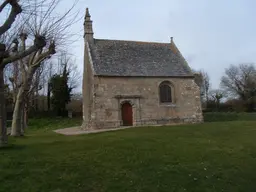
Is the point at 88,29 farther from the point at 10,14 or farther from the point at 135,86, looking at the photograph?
the point at 10,14

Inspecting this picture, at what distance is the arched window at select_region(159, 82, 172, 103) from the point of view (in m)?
26.0

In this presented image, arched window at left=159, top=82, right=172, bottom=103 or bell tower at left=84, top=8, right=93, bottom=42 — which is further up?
bell tower at left=84, top=8, right=93, bottom=42

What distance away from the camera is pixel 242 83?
52469mm

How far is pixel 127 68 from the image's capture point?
993 inches

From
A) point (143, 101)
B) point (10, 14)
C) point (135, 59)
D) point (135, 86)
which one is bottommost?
point (143, 101)

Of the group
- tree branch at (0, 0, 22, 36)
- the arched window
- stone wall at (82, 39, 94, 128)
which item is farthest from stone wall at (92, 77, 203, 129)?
tree branch at (0, 0, 22, 36)

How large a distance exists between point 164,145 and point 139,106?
12889 millimetres

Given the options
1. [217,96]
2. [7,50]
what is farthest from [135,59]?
[217,96]

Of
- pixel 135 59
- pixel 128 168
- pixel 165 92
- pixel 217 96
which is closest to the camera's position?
pixel 128 168

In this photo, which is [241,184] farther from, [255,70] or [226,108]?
[255,70]

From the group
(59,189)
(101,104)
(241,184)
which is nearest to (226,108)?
(101,104)

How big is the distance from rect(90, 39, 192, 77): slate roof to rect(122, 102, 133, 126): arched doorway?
2.83 meters

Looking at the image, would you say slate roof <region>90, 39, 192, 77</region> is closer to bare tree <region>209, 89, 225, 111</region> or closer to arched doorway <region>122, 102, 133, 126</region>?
arched doorway <region>122, 102, 133, 126</region>

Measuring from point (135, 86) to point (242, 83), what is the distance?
35.0m
